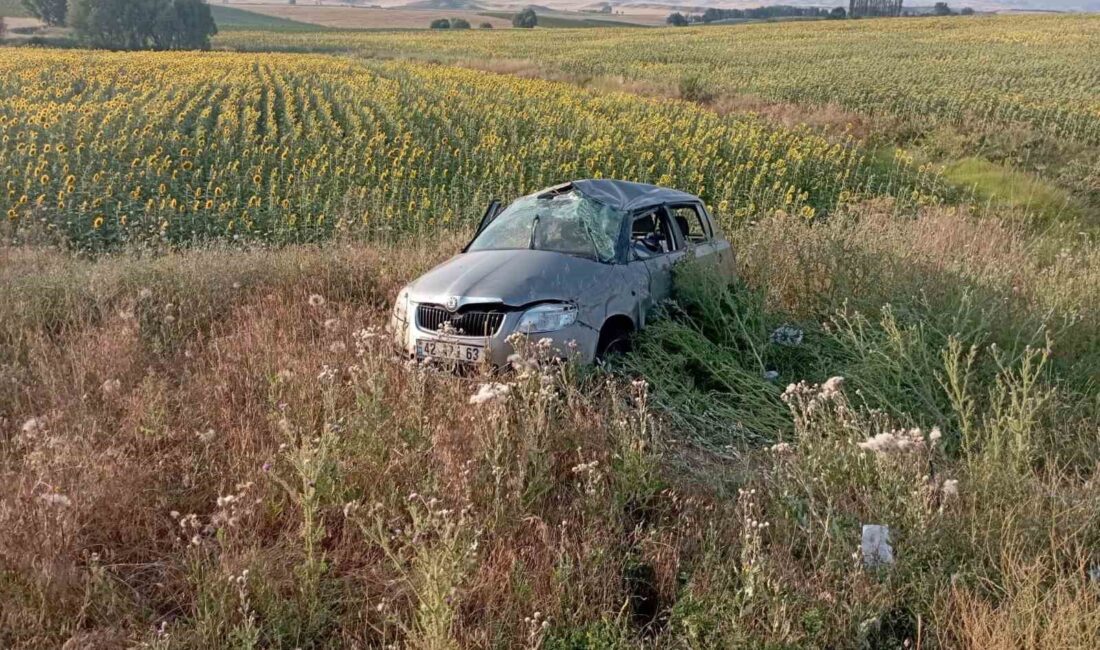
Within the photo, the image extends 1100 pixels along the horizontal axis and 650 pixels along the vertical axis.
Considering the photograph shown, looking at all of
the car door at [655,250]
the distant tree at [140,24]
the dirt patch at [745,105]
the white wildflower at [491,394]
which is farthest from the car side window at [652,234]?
the distant tree at [140,24]

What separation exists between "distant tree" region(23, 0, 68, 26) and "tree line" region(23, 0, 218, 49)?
48.5ft

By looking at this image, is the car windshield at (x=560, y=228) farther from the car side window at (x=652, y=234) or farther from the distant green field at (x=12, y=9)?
the distant green field at (x=12, y=9)

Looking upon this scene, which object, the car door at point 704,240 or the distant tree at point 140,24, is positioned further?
the distant tree at point 140,24

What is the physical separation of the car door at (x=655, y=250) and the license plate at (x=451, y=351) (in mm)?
1545

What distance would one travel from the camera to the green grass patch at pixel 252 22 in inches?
3332

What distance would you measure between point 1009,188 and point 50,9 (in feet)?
259

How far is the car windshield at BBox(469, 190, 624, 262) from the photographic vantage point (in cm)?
639

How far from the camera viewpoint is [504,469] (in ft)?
12.3

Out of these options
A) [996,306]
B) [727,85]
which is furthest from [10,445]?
[727,85]

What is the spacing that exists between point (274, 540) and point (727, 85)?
2652 centimetres

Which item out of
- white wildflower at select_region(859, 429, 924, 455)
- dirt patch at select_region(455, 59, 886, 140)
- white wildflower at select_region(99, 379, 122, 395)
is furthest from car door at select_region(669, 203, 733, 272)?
dirt patch at select_region(455, 59, 886, 140)

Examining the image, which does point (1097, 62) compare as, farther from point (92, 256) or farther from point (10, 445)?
point (10, 445)

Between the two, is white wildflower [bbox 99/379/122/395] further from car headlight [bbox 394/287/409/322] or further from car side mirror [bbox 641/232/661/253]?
car side mirror [bbox 641/232/661/253]

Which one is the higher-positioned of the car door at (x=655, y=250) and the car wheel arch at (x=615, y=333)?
the car door at (x=655, y=250)
